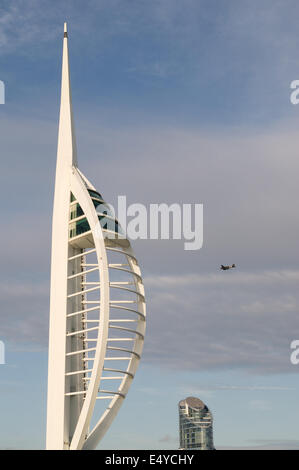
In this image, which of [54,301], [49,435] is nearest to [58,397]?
[49,435]

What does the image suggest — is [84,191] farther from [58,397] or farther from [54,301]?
[58,397]

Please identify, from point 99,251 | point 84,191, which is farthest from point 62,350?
point 84,191

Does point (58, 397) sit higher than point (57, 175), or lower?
lower

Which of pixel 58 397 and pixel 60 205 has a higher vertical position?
pixel 60 205

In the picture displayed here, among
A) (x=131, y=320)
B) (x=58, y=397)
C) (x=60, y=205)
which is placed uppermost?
(x=60, y=205)
